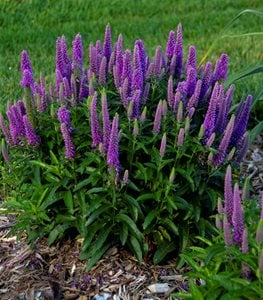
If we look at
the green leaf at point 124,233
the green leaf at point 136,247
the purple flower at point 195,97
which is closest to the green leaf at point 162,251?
the green leaf at point 136,247

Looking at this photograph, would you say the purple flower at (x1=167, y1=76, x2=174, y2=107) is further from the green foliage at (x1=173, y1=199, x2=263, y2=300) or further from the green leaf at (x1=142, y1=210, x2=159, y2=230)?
the green foliage at (x1=173, y1=199, x2=263, y2=300)

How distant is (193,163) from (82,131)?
0.59 metres

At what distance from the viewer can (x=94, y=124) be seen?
305 centimetres

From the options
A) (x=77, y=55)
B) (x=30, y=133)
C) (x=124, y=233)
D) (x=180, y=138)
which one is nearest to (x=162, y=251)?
(x=124, y=233)

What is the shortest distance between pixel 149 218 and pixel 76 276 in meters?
0.58

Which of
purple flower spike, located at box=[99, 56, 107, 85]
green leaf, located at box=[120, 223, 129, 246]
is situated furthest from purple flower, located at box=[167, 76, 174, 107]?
green leaf, located at box=[120, 223, 129, 246]

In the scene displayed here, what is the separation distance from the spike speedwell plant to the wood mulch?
0.11 meters

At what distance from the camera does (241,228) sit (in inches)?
98.3

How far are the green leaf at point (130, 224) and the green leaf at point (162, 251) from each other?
16 centimetres

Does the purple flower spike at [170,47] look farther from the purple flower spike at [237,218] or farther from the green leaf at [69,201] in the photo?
the purple flower spike at [237,218]

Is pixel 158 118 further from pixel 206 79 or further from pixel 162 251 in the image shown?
pixel 162 251

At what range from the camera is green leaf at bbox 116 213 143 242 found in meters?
3.20

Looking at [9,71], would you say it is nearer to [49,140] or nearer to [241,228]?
[49,140]

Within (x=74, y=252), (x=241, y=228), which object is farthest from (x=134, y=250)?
(x=241, y=228)
